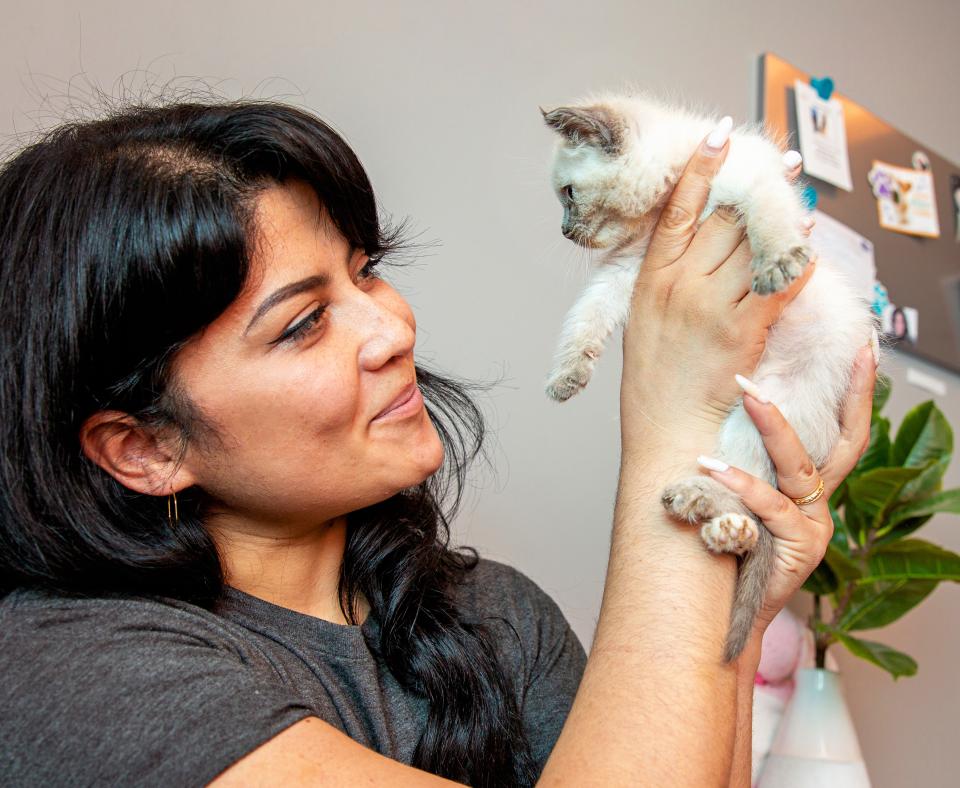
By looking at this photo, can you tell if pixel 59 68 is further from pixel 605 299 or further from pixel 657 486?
pixel 657 486

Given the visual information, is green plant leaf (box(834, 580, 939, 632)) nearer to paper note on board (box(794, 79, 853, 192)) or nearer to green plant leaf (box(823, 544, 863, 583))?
green plant leaf (box(823, 544, 863, 583))

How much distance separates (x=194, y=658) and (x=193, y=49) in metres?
1.08

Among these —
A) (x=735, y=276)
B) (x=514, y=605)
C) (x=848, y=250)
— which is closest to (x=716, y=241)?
(x=735, y=276)

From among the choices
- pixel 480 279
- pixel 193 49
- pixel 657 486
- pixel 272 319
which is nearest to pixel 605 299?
pixel 657 486

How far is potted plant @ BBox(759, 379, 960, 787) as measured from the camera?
1732 mm

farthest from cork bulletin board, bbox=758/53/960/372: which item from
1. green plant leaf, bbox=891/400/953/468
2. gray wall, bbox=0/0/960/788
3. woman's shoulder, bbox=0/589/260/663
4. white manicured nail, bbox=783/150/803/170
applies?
woman's shoulder, bbox=0/589/260/663

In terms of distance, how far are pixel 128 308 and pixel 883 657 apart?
1.64 meters

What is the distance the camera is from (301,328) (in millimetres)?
884

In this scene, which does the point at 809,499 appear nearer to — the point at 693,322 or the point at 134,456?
the point at 693,322

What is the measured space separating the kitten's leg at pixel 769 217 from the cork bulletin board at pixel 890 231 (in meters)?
1.42

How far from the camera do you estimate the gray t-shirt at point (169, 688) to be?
26.4 inches

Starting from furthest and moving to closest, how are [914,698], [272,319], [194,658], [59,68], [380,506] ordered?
1. [914,698]
2. [59,68]
3. [380,506]
4. [272,319]
5. [194,658]

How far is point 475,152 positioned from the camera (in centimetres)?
181

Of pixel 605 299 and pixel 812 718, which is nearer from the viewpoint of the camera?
pixel 605 299
